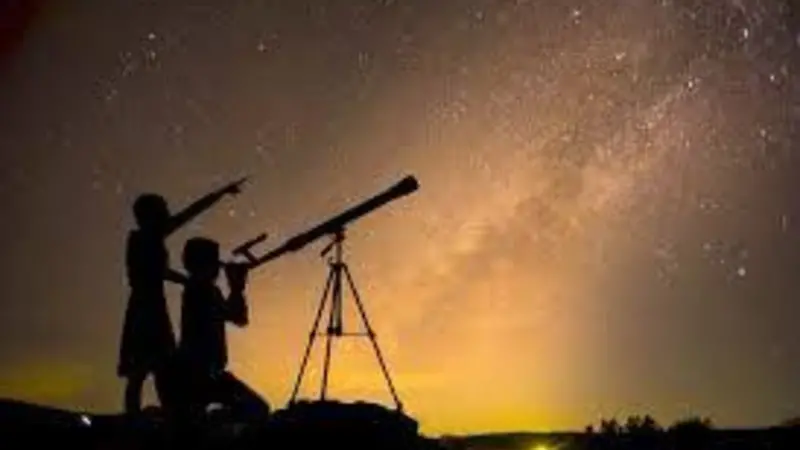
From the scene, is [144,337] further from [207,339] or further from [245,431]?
[245,431]

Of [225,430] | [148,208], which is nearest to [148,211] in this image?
[148,208]

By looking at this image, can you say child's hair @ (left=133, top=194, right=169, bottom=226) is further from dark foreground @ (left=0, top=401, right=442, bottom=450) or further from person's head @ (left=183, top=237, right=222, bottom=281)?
dark foreground @ (left=0, top=401, right=442, bottom=450)

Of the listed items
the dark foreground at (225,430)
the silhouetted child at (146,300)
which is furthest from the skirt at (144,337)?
the dark foreground at (225,430)

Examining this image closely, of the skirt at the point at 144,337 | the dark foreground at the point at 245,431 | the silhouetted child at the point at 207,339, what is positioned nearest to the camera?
the dark foreground at the point at 245,431

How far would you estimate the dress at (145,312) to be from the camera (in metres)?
9.61

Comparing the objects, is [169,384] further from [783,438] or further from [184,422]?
[783,438]

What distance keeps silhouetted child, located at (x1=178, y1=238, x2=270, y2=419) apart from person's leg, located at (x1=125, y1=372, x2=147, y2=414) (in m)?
0.41

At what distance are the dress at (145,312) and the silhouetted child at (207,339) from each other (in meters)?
0.18

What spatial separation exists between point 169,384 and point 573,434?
269 inches

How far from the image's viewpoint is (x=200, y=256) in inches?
386

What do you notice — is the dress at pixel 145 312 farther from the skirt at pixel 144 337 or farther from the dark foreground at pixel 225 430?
the dark foreground at pixel 225 430

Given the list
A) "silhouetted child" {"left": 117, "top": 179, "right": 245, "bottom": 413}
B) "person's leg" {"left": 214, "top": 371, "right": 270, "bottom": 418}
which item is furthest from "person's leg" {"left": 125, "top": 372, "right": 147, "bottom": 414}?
"person's leg" {"left": 214, "top": 371, "right": 270, "bottom": 418}

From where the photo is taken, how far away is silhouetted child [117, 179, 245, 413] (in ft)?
31.5

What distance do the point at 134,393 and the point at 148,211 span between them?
1.55m
